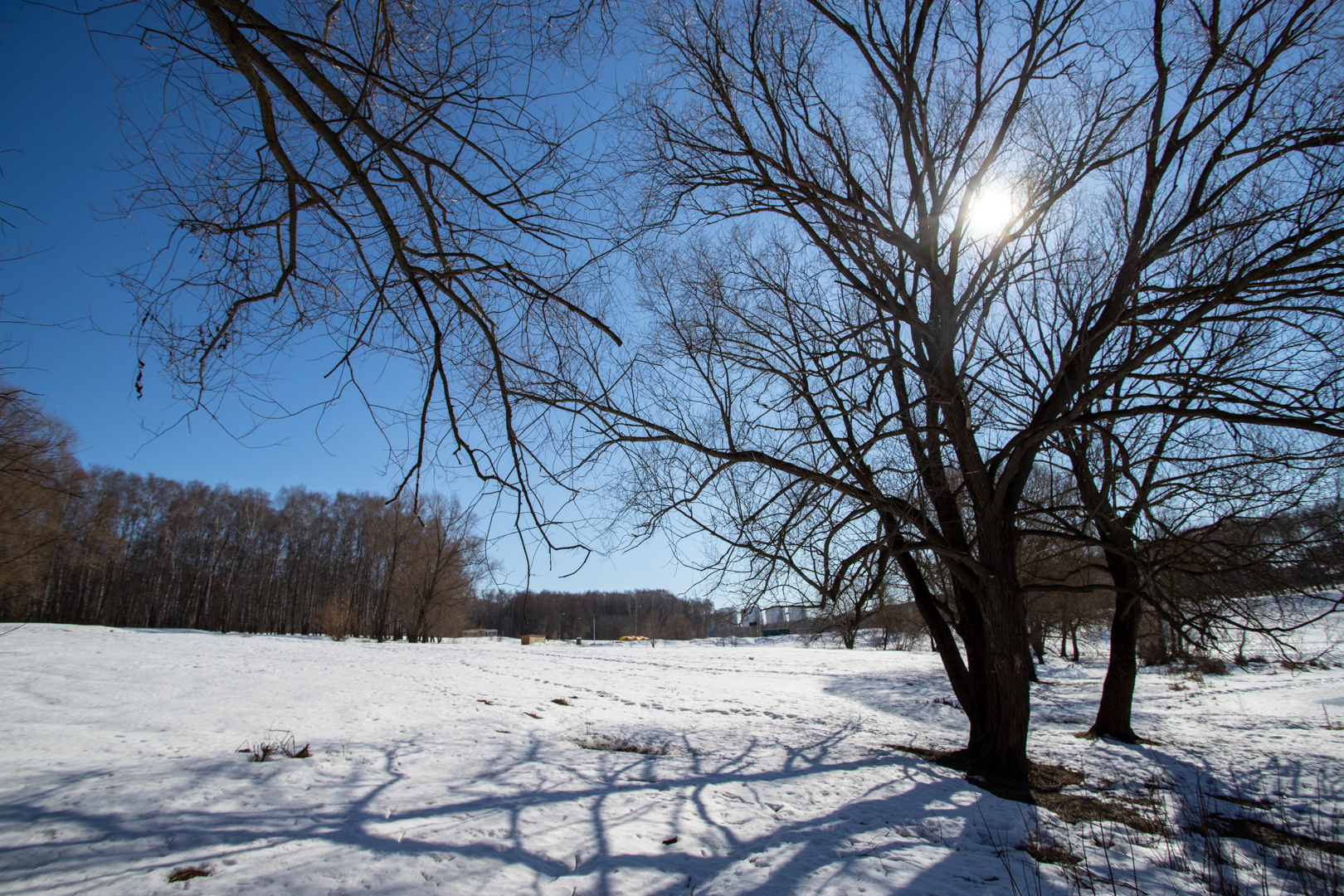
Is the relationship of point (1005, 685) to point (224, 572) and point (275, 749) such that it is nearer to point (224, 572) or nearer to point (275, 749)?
point (275, 749)

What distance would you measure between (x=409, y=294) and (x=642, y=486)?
289 cm

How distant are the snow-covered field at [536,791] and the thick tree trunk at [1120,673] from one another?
693 mm

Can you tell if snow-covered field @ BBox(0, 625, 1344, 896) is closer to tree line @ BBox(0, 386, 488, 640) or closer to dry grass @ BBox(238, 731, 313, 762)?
dry grass @ BBox(238, 731, 313, 762)

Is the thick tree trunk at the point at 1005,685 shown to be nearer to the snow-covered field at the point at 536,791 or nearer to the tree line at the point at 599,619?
the snow-covered field at the point at 536,791

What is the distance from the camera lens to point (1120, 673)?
10125 mm

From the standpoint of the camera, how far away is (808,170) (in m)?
6.93

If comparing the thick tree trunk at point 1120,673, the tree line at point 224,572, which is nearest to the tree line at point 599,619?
the tree line at point 224,572

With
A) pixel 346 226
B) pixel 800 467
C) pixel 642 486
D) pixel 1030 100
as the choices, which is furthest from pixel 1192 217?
pixel 346 226

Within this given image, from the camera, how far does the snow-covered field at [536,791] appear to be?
3346 millimetres

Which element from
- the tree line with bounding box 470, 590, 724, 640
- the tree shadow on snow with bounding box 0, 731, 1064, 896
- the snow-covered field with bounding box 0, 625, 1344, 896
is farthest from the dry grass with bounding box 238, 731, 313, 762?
the tree line with bounding box 470, 590, 724, 640

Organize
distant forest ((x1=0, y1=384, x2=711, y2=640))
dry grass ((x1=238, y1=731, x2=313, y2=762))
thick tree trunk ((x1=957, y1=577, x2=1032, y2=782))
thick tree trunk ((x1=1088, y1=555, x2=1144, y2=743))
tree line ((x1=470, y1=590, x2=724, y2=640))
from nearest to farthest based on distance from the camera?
dry grass ((x1=238, y1=731, x2=313, y2=762)) < thick tree trunk ((x1=957, y1=577, x2=1032, y2=782)) < thick tree trunk ((x1=1088, y1=555, x2=1144, y2=743)) < distant forest ((x1=0, y1=384, x2=711, y2=640)) < tree line ((x1=470, y1=590, x2=724, y2=640))

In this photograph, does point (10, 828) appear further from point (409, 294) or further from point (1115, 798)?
point (1115, 798)

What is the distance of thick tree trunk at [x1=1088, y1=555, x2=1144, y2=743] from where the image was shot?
983 centimetres

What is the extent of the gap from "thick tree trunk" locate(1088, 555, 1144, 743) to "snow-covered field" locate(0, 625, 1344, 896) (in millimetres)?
693
